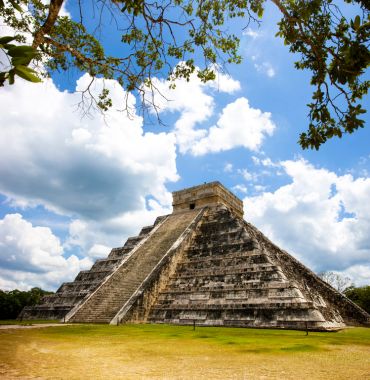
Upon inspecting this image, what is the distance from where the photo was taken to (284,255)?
18.7 metres

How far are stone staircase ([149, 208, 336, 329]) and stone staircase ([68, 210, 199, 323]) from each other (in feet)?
5.13

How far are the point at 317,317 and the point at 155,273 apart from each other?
695cm

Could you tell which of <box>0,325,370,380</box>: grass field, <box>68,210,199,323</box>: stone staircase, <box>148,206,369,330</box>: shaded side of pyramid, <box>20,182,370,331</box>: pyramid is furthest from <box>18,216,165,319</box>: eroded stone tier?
<box>0,325,370,380</box>: grass field

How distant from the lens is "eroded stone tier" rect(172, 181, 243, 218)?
830 inches

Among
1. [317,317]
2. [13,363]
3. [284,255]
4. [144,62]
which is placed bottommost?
[13,363]

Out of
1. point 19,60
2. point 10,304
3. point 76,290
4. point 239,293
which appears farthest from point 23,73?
point 10,304

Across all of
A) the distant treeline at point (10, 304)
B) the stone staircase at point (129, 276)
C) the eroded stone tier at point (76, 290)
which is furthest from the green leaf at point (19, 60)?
the distant treeline at point (10, 304)

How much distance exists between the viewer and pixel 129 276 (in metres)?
15.6

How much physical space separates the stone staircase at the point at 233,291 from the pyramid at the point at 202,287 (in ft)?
0.11

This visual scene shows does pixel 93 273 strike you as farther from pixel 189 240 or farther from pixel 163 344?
pixel 163 344

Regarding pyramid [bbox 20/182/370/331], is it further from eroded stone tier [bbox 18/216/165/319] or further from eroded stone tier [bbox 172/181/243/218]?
eroded stone tier [bbox 172/181/243/218]

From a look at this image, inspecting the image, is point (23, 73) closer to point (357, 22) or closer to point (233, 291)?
point (357, 22)

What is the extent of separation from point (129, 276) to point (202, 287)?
424 cm

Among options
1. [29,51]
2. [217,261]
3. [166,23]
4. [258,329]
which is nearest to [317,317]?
[258,329]
